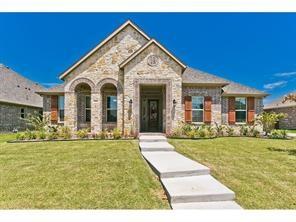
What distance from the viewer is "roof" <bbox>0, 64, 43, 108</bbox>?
20898mm

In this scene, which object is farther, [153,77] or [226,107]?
[226,107]

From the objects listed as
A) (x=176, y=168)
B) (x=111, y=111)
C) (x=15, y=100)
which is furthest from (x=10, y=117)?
(x=176, y=168)

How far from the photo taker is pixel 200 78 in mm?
16000

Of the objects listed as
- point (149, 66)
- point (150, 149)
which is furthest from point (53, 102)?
point (150, 149)

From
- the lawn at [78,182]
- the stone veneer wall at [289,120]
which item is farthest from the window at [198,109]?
the stone veneer wall at [289,120]

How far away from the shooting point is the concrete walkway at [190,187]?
4527 mm

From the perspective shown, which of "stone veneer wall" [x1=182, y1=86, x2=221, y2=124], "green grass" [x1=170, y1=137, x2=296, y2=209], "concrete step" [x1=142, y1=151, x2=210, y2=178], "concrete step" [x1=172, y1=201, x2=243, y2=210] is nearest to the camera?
"concrete step" [x1=172, y1=201, x2=243, y2=210]

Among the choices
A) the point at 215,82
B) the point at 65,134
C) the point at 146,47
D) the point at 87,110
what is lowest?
the point at 65,134

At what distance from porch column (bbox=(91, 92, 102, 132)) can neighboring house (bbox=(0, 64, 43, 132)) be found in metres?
9.17

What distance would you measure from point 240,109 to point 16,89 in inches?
841

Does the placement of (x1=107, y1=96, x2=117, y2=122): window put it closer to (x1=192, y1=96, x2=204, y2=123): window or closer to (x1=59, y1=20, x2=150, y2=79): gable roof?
(x1=59, y1=20, x2=150, y2=79): gable roof

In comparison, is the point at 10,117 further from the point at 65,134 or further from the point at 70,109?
the point at 65,134

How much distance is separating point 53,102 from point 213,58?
15515mm

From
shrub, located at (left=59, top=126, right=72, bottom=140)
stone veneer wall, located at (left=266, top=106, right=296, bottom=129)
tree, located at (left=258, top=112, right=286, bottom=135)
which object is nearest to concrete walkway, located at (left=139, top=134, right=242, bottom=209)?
shrub, located at (left=59, top=126, right=72, bottom=140)
